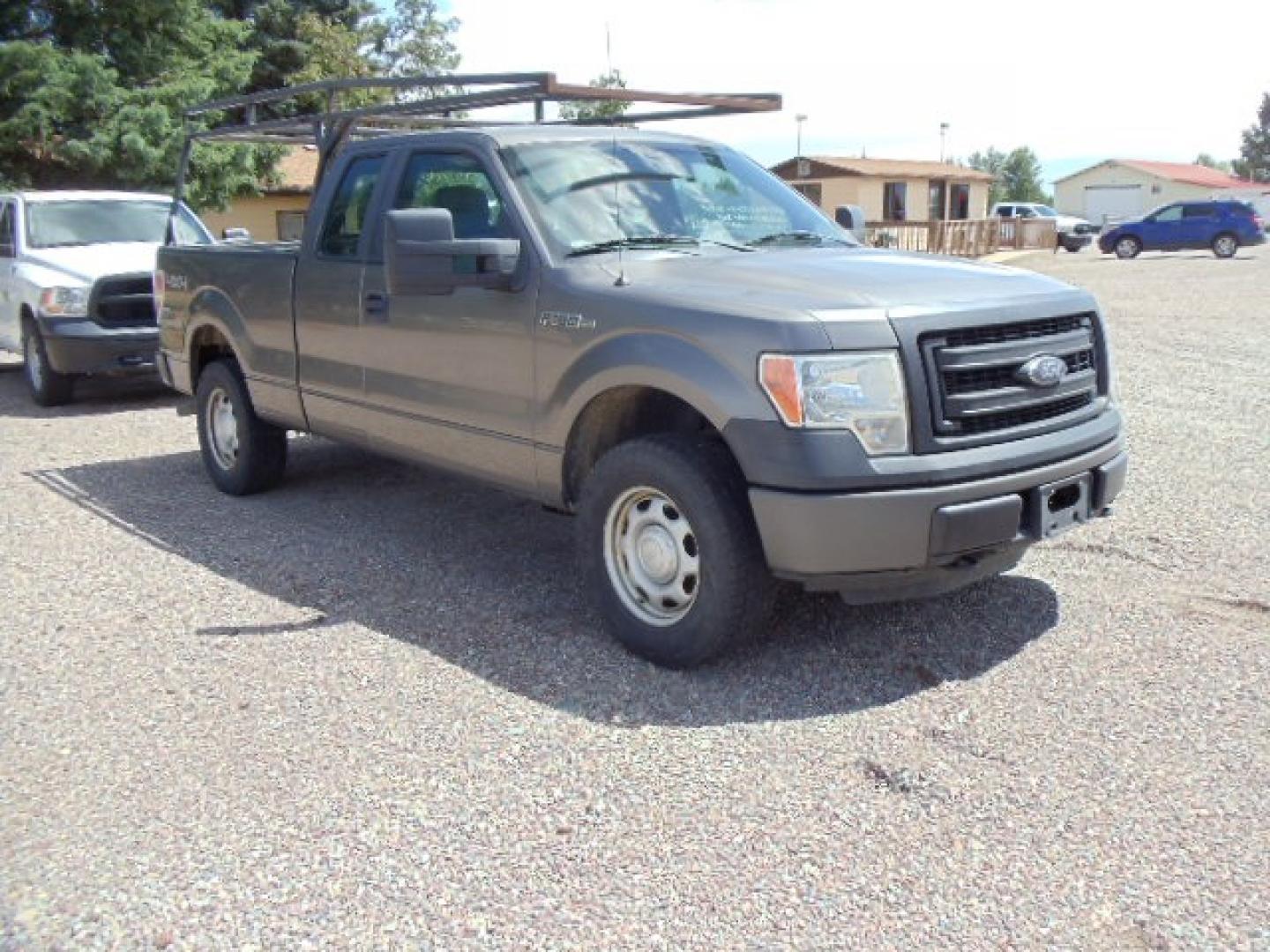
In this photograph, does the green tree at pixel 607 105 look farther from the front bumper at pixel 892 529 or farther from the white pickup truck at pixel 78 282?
the white pickup truck at pixel 78 282

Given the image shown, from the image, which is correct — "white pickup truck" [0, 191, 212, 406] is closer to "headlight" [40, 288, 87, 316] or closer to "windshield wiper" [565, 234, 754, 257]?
"headlight" [40, 288, 87, 316]

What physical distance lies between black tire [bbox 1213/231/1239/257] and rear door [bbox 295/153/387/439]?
112ft

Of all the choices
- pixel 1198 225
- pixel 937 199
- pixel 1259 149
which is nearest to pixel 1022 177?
pixel 1259 149

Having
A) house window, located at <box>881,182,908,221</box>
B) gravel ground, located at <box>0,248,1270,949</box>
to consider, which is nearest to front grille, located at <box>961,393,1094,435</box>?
gravel ground, located at <box>0,248,1270,949</box>

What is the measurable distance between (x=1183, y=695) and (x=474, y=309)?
10.0 ft

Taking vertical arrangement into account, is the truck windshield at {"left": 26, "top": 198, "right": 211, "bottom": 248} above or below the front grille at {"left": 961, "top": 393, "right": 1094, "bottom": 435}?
above

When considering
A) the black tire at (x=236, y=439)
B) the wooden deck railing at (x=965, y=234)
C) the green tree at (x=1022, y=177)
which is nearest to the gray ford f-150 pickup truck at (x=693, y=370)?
the black tire at (x=236, y=439)

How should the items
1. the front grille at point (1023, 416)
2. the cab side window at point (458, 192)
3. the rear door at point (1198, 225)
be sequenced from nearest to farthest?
the front grille at point (1023, 416), the cab side window at point (458, 192), the rear door at point (1198, 225)

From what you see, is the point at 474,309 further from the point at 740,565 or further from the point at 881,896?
the point at 881,896

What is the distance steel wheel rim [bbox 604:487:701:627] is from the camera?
441 centimetres

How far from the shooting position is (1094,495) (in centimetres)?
455

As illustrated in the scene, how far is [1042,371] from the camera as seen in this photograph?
14.2 feet

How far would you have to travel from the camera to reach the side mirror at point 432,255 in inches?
181

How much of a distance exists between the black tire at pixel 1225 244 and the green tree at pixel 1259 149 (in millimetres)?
78901
